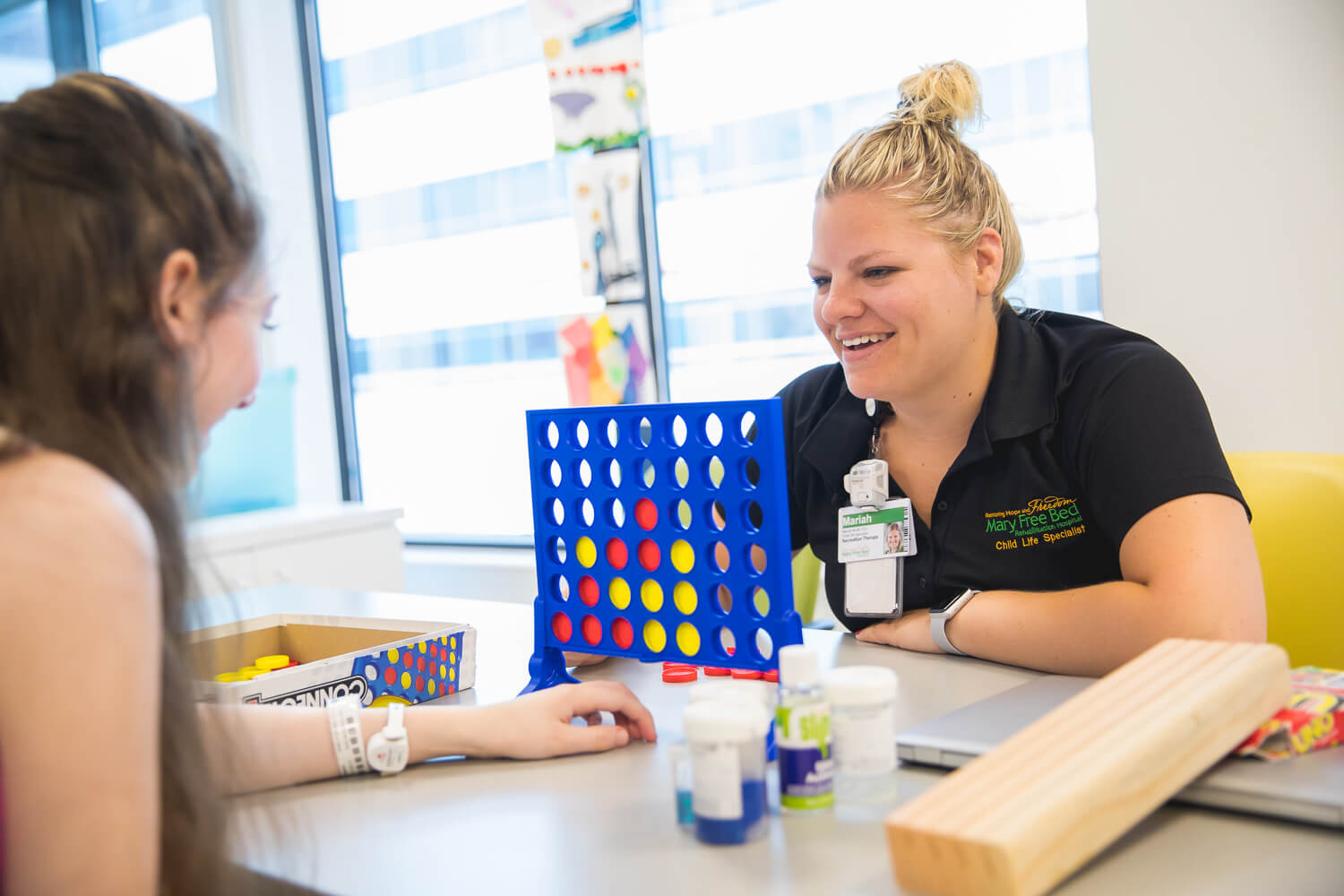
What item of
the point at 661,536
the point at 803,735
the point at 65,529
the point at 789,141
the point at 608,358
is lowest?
the point at 803,735

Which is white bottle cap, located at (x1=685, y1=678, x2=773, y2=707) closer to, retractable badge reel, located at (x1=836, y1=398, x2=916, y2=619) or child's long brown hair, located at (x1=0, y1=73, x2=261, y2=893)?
child's long brown hair, located at (x1=0, y1=73, x2=261, y2=893)

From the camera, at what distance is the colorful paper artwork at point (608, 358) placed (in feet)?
10.3

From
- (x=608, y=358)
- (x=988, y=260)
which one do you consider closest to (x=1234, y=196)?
(x=988, y=260)

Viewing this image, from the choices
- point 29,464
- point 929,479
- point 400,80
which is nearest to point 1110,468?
point 929,479

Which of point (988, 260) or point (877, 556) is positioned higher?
point (988, 260)

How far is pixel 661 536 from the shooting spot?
1108mm

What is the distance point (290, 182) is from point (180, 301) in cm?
348

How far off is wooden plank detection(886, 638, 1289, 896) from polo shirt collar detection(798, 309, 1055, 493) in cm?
56

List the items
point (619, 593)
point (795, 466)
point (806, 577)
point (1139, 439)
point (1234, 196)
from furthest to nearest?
point (1234, 196), point (806, 577), point (795, 466), point (1139, 439), point (619, 593)

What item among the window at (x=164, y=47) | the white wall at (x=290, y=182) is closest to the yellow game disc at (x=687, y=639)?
the white wall at (x=290, y=182)

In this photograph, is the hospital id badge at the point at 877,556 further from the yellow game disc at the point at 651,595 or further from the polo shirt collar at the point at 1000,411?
the yellow game disc at the point at 651,595

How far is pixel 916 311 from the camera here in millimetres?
1435

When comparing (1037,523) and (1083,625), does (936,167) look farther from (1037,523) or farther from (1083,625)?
(1083,625)

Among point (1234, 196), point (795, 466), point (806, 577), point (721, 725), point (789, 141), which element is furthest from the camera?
point (789, 141)
